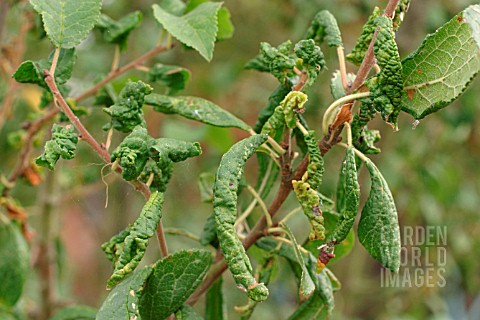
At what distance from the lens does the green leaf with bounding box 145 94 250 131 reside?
673 mm

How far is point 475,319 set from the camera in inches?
69.6

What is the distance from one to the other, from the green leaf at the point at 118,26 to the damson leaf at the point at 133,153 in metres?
0.28

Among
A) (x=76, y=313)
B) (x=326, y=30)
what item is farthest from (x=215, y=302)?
(x=326, y=30)

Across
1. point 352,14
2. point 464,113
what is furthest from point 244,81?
point 464,113

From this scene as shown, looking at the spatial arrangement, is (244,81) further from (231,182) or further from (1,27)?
(231,182)

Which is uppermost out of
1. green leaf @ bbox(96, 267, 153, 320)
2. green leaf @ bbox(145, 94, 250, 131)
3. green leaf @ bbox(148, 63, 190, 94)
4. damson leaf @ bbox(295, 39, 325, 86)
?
green leaf @ bbox(148, 63, 190, 94)

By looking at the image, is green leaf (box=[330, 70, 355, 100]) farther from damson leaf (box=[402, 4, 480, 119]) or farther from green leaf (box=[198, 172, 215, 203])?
green leaf (box=[198, 172, 215, 203])

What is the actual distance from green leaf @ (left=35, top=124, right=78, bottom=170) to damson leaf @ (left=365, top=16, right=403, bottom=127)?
262 mm

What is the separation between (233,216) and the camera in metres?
0.53

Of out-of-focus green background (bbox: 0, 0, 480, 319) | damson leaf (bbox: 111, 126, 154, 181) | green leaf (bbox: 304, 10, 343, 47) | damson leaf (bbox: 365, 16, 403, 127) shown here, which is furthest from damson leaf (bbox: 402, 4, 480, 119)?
out-of-focus green background (bbox: 0, 0, 480, 319)

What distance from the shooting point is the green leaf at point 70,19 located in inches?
25.1

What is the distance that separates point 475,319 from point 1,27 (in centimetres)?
144

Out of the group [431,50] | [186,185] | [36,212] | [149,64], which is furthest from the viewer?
[186,185]

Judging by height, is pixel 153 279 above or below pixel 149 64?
below
